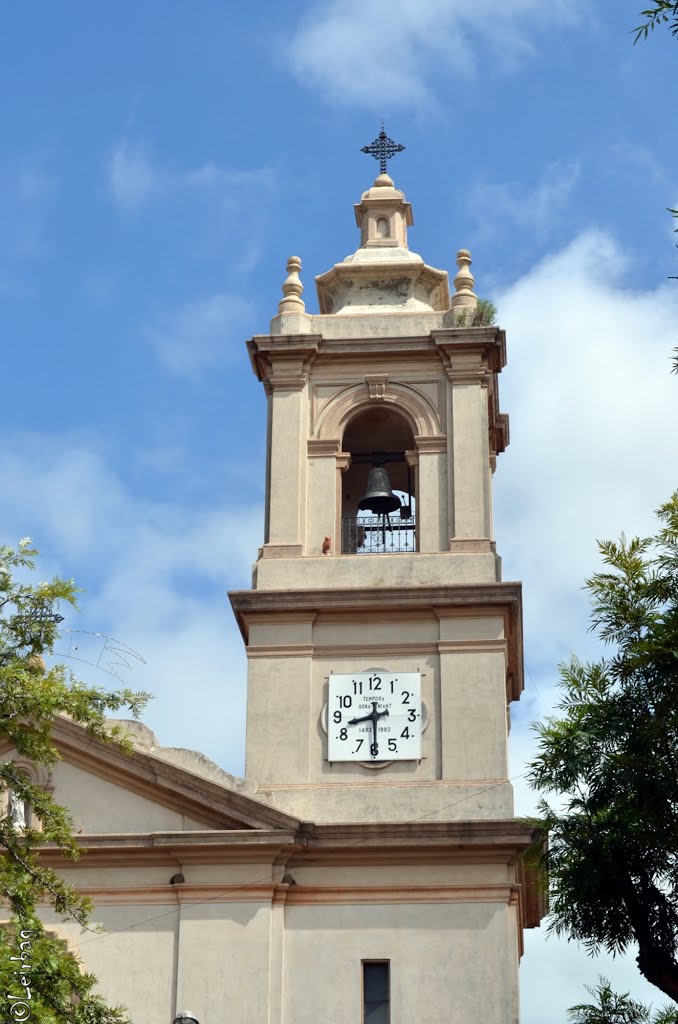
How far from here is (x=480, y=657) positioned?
24.2 m

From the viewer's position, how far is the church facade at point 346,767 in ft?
73.6

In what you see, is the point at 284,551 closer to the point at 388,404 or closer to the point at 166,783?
the point at 388,404

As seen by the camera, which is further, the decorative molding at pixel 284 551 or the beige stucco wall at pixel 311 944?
the decorative molding at pixel 284 551

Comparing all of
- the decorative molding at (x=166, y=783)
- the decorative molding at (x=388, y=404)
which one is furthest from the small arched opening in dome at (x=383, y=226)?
the decorative molding at (x=166, y=783)

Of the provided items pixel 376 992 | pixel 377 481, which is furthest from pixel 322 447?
pixel 376 992

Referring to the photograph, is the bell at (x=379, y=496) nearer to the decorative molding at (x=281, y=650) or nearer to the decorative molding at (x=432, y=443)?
the decorative molding at (x=432, y=443)

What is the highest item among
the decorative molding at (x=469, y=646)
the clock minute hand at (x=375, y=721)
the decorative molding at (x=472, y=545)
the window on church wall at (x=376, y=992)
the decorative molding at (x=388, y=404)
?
the decorative molding at (x=388, y=404)

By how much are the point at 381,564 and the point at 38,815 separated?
8.18 m

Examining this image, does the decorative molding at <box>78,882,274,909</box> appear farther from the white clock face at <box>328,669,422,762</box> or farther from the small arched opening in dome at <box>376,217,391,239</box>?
the small arched opening in dome at <box>376,217,391,239</box>

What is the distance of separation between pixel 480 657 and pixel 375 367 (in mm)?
4457

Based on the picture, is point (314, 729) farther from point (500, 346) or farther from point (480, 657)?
point (500, 346)

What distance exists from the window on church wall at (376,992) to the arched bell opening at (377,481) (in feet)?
18.6

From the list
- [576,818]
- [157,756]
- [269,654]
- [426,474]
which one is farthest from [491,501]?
[576,818]

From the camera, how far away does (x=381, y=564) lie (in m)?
25.0
